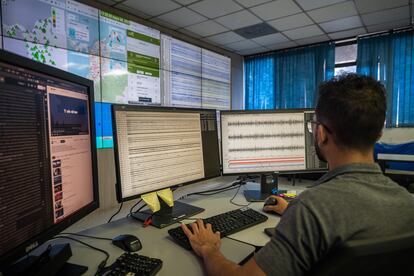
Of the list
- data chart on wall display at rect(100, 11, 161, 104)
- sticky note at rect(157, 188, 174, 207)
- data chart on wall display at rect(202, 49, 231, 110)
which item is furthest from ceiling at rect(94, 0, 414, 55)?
sticky note at rect(157, 188, 174, 207)

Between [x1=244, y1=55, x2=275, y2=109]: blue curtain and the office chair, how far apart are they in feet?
13.6

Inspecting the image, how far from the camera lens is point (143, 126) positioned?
1161 mm

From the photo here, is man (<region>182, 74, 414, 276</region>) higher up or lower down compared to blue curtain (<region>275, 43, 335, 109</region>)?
lower down

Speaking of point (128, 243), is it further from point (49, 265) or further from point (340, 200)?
point (340, 200)

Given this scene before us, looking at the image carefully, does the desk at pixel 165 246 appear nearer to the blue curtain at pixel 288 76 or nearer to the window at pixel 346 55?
the blue curtain at pixel 288 76

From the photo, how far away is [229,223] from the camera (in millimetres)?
1098

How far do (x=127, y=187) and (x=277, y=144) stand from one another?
0.90 metres

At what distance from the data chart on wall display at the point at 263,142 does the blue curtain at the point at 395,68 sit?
254 centimetres

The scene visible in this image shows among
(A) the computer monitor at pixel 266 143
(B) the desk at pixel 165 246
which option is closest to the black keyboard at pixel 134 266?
(B) the desk at pixel 165 246

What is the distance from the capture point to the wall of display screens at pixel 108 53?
2102 millimetres

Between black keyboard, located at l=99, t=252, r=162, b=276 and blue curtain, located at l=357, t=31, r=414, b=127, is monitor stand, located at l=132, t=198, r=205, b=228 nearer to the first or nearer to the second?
black keyboard, located at l=99, t=252, r=162, b=276

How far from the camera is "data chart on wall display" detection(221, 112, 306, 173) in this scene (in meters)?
1.54

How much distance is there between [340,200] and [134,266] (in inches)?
22.6

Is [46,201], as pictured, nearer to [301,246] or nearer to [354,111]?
[301,246]
